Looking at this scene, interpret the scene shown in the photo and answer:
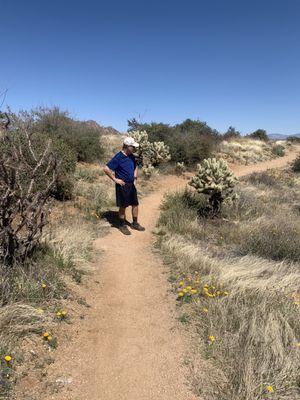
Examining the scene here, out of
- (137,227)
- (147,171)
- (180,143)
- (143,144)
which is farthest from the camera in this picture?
(180,143)

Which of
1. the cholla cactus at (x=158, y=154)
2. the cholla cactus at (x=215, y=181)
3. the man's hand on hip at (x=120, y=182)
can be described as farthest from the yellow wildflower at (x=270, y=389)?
the cholla cactus at (x=158, y=154)

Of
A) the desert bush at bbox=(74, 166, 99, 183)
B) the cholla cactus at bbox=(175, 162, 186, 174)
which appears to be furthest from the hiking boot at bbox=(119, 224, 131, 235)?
the cholla cactus at bbox=(175, 162, 186, 174)

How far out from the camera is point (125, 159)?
22.9 feet

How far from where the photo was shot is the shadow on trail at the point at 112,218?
24.9 ft

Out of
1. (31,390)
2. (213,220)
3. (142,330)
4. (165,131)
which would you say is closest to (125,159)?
(213,220)

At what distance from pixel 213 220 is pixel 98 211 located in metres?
2.72

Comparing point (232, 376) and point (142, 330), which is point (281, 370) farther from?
point (142, 330)

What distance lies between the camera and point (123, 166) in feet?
22.9

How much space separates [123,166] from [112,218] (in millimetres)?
1466

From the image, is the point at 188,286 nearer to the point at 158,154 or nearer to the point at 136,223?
the point at 136,223

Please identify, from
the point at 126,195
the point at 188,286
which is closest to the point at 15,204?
A: the point at 188,286

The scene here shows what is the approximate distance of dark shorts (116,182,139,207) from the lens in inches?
278

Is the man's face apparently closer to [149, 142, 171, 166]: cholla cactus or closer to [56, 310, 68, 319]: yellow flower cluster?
[56, 310, 68, 319]: yellow flower cluster

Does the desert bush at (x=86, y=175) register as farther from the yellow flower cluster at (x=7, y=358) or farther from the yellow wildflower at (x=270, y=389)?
the yellow wildflower at (x=270, y=389)
